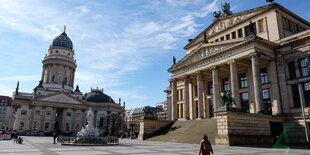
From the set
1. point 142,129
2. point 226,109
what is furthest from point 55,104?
point 226,109

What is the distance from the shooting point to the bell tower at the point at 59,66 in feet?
293

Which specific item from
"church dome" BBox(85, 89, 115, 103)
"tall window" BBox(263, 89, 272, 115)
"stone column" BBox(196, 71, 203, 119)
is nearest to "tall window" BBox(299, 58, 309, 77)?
"tall window" BBox(263, 89, 272, 115)

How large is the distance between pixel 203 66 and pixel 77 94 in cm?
7201

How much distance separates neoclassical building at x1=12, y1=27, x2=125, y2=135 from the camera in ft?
246

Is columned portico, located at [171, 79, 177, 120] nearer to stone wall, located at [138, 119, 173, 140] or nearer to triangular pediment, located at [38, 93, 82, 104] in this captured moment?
stone wall, located at [138, 119, 173, 140]

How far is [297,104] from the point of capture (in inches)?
1183

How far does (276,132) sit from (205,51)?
56.5 ft

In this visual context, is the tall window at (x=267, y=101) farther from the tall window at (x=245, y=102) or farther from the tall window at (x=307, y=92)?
the tall window at (x=307, y=92)

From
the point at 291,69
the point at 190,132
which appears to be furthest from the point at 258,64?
the point at 190,132

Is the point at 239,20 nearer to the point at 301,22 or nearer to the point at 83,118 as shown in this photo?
the point at 301,22

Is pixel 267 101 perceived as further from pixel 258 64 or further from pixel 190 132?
pixel 190 132

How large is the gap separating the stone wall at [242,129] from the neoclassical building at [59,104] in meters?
47.7

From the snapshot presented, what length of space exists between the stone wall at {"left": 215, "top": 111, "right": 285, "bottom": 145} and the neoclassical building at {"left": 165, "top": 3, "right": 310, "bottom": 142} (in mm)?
2420

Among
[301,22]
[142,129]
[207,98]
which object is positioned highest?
[301,22]
